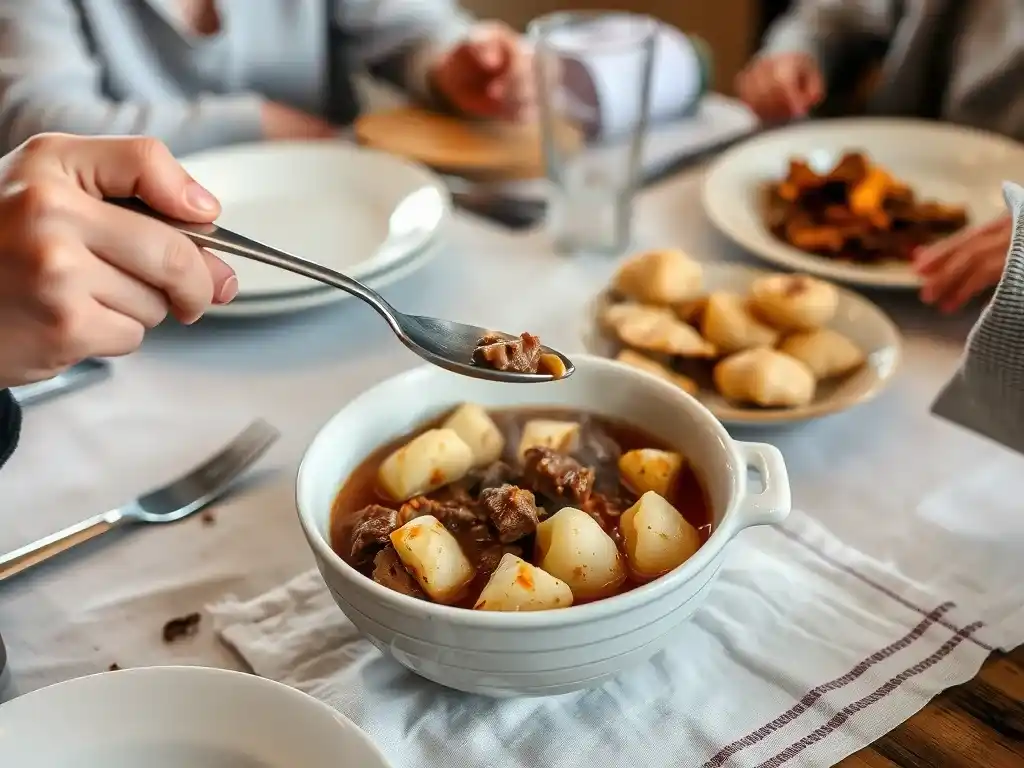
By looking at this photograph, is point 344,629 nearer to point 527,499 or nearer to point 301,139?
point 527,499

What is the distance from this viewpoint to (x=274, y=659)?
2.04 feet

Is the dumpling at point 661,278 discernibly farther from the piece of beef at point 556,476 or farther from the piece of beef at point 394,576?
the piece of beef at point 394,576

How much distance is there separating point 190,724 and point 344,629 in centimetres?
14

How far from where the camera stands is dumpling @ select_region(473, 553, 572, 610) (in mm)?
526

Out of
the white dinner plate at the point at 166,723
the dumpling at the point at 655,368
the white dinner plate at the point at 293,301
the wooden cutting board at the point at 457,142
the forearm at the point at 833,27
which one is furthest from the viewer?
the forearm at the point at 833,27

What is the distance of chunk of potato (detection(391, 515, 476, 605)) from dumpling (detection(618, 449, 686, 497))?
132mm

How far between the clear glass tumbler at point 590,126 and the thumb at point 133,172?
551 millimetres

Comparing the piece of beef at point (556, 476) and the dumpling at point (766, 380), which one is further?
the dumpling at point (766, 380)

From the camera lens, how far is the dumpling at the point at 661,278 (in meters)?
0.89

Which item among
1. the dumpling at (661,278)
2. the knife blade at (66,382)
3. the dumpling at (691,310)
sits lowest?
the knife blade at (66,382)

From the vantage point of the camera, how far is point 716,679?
598mm

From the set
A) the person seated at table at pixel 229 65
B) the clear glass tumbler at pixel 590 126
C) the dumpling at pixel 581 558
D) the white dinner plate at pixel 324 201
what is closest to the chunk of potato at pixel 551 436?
the dumpling at pixel 581 558

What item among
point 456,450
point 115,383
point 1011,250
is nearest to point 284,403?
point 115,383

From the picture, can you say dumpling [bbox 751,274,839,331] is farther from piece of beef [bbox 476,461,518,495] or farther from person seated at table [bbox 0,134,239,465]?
person seated at table [bbox 0,134,239,465]
